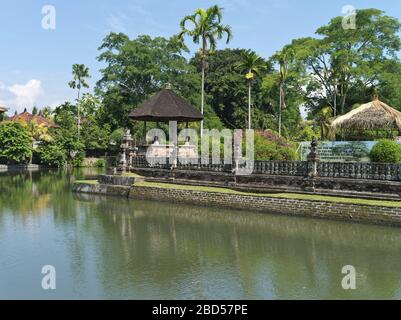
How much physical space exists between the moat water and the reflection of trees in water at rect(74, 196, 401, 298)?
0.02 metres

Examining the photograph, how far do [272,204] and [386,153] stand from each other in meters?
4.33

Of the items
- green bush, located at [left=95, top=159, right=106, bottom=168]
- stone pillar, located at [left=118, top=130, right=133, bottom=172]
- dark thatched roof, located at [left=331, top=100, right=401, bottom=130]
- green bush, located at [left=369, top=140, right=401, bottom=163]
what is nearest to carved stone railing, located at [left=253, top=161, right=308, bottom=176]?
green bush, located at [left=369, top=140, right=401, bottom=163]

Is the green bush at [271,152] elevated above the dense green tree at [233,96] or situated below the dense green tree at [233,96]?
below

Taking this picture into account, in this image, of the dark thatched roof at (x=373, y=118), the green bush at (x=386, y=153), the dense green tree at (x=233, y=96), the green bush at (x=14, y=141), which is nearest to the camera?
the green bush at (x=386, y=153)

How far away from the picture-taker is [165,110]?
2231 cm

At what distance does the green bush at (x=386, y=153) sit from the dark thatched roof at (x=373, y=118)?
107 inches

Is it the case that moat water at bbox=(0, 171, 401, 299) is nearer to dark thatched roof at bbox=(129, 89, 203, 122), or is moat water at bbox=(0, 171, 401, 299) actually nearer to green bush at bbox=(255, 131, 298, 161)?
green bush at bbox=(255, 131, 298, 161)

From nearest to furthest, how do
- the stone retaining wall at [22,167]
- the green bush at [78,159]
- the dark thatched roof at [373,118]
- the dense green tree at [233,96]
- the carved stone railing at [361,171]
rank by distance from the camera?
the carved stone railing at [361,171] < the dark thatched roof at [373,118] < the stone retaining wall at [22,167] < the dense green tree at [233,96] < the green bush at [78,159]

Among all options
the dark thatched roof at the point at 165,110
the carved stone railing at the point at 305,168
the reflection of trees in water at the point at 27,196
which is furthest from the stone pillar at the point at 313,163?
the reflection of trees in water at the point at 27,196

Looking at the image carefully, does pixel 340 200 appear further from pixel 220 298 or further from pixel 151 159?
pixel 151 159

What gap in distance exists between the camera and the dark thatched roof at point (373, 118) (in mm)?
18234

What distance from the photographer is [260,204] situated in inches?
625

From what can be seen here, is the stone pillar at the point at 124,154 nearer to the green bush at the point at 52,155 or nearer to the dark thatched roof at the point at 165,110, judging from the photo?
the dark thatched roof at the point at 165,110

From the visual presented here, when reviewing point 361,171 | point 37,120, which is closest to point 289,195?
point 361,171
